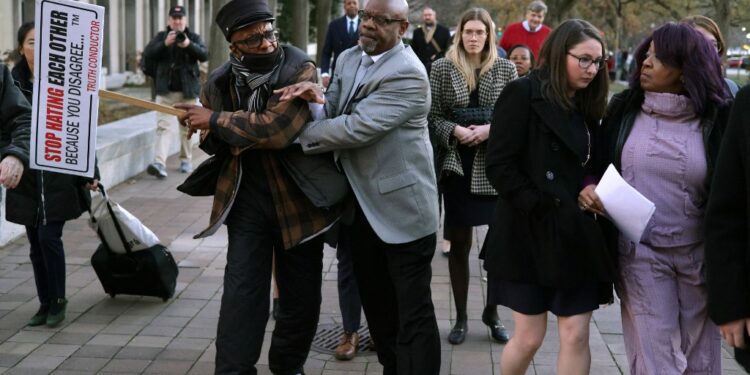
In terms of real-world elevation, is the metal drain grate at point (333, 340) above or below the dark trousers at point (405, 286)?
Answer: below

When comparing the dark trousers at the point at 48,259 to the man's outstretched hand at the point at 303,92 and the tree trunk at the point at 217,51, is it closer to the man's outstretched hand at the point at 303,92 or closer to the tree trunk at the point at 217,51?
the man's outstretched hand at the point at 303,92

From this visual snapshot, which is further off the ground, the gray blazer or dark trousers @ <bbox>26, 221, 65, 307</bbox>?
the gray blazer

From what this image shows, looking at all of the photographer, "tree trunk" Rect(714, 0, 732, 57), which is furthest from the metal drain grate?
"tree trunk" Rect(714, 0, 732, 57)

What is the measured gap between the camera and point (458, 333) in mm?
6207

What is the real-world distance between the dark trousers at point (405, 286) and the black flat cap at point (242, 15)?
0.94m

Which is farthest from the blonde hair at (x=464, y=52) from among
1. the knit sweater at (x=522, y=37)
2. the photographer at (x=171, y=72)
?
the photographer at (x=171, y=72)

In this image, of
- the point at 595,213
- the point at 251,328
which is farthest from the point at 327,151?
the point at 595,213

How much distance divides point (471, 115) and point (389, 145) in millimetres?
1521

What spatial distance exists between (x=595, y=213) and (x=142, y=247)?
3.29m

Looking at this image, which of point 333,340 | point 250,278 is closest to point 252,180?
point 250,278

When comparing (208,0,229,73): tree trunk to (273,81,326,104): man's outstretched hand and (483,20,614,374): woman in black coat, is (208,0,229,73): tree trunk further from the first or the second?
(483,20,614,374): woman in black coat

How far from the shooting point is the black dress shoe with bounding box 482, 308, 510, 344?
6.18 meters

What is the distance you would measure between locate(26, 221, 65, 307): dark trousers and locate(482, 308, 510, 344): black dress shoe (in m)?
2.43

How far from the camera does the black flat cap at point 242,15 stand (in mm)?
4473
